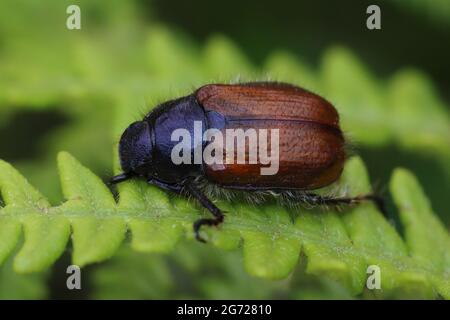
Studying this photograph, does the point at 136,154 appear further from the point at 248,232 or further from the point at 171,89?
the point at 171,89

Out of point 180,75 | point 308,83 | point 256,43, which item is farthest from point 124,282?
point 256,43

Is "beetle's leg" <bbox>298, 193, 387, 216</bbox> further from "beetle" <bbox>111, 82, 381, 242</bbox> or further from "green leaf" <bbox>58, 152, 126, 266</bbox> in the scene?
"green leaf" <bbox>58, 152, 126, 266</bbox>

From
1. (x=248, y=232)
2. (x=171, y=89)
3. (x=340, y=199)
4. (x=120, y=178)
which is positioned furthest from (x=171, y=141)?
(x=171, y=89)

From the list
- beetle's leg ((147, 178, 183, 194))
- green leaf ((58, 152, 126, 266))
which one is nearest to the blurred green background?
beetle's leg ((147, 178, 183, 194))

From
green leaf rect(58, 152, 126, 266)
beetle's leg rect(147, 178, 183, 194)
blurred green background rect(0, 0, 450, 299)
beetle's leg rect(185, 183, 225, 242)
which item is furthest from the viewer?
blurred green background rect(0, 0, 450, 299)

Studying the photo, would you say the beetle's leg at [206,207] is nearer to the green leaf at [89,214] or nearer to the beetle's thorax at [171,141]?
the beetle's thorax at [171,141]

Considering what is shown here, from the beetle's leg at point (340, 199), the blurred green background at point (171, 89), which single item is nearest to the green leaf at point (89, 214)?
the blurred green background at point (171, 89)
